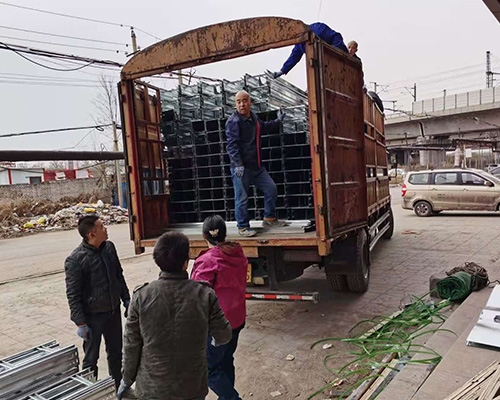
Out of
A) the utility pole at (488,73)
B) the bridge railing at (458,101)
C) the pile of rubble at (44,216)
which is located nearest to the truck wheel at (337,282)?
the pile of rubble at (44,216)

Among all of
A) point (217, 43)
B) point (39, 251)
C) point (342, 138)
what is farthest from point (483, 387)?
point (39, 251)

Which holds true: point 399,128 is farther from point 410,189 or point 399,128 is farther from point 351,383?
point 351,383

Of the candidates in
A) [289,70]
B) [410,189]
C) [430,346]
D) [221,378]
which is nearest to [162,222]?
[289,70]

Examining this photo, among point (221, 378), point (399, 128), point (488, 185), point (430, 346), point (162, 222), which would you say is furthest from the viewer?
point (399, 128)

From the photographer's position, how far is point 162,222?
6.10 m

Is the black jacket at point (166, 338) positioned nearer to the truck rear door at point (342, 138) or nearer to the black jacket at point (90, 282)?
the black jacket at point (90, 282)

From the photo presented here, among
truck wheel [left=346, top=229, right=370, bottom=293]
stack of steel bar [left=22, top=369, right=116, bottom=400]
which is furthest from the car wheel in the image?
stack of steel bar [left=22, top=369, right=116, bottom=400]

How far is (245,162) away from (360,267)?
1960mm

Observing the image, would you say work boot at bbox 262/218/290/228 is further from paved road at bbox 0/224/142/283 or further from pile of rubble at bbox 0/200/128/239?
pile of rubble at bbox 0/200/128/239

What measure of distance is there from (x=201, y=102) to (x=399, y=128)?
3068cm

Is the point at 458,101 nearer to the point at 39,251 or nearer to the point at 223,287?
the point at 39,251

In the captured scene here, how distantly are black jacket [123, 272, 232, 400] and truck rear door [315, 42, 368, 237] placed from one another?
→ 239 cm

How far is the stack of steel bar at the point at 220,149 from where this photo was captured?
19.8 feet

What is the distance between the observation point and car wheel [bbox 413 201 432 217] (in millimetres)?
15367
